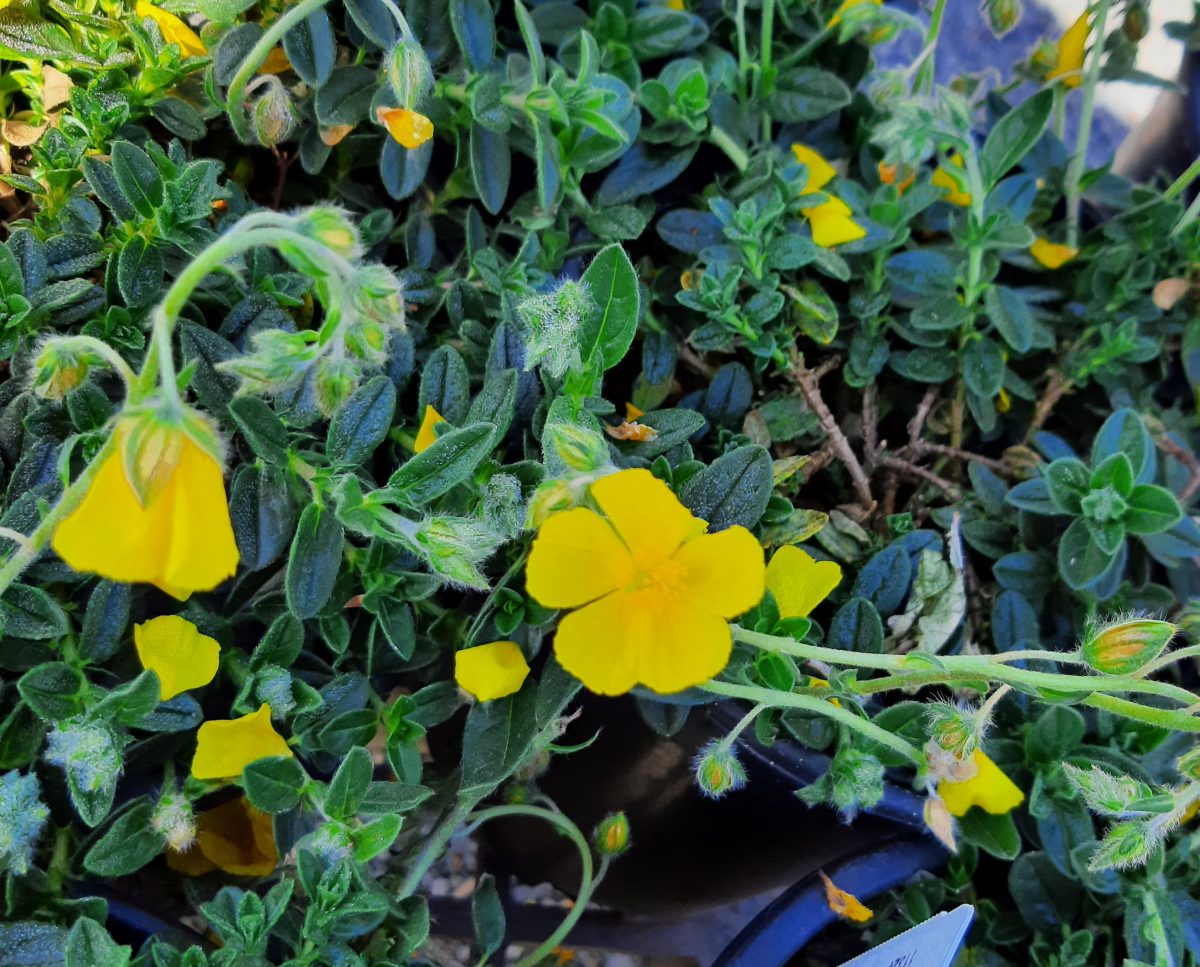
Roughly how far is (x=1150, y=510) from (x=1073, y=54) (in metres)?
0.68

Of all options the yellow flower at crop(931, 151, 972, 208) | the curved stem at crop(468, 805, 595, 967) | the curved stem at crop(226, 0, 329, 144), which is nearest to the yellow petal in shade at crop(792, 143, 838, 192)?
the yellow flower at crop(931, 151, 972, 208)

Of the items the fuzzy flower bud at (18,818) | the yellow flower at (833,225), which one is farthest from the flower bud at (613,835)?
the yellow flower at (833,225)

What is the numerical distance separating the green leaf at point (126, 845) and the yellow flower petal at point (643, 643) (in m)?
0.39

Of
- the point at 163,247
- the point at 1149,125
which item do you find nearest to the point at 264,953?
the point at 163,247

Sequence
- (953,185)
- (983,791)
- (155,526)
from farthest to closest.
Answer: (953,185)
(983,791)
(155,526)

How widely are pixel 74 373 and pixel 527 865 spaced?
82cm

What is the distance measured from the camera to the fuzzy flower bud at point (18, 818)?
0.80 metres

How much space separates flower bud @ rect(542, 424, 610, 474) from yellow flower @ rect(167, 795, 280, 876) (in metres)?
0.49

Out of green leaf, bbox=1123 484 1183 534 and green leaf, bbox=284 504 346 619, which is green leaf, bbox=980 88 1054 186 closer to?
green leaf, bbox=1123 484 1183 534

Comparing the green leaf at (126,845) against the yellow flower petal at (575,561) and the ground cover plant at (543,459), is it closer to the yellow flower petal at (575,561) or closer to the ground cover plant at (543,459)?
the ground cover plant at (543,459)

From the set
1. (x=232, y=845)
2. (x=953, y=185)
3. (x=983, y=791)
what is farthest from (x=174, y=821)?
(x=953, y=185)

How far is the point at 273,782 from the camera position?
836 millimetres

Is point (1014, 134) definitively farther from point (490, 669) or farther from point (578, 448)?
Answer: point (490, 669)

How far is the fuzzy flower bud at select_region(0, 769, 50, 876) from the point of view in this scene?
0.80 metres
